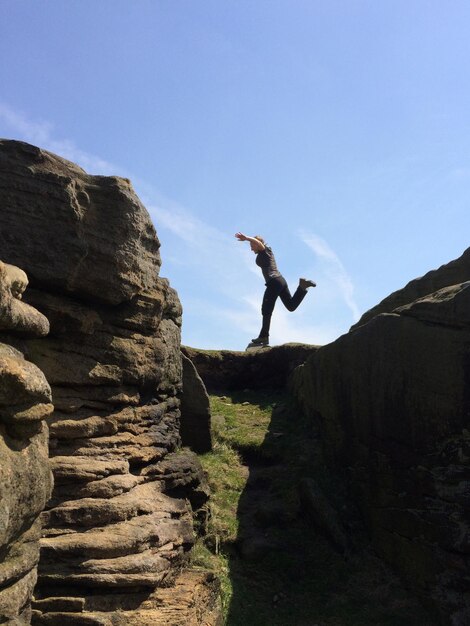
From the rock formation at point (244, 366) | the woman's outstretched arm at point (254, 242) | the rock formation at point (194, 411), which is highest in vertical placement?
the woman's outstretched arm at point (254, 242)

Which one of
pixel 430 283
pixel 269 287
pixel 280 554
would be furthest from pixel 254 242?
pixel 280 554

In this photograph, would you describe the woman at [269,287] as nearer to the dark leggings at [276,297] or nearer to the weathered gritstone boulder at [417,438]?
the dark leggings at [276,297]

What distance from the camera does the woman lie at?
65.2 ft

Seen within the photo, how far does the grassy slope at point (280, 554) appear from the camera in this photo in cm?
1018

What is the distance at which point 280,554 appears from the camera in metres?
11.5

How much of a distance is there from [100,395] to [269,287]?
426 inches

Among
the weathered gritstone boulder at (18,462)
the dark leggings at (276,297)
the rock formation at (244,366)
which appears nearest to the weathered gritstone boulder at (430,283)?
the rock formation at (244,366)

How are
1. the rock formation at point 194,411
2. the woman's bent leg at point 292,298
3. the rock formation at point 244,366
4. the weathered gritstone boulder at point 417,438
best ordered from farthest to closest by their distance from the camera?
1. the woman's bent leg at point 292,298
2. the rock formation at point 244,366
3. the rock formation at point 194,411
4. the weathered gritstone boulder at point 417,438

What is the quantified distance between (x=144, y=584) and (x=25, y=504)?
2.70m

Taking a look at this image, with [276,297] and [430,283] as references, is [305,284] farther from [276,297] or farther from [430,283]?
[430,283]

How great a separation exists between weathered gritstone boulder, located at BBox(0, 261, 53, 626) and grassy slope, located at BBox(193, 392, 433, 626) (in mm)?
3982

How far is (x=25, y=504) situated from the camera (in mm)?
6586

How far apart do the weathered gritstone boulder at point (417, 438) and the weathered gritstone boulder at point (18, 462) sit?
635 centimetres

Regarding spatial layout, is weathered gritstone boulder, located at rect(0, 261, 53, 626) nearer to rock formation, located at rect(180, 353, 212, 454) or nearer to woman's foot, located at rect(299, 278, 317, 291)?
rock formation, located at rect(180, 353, 212, 454)
